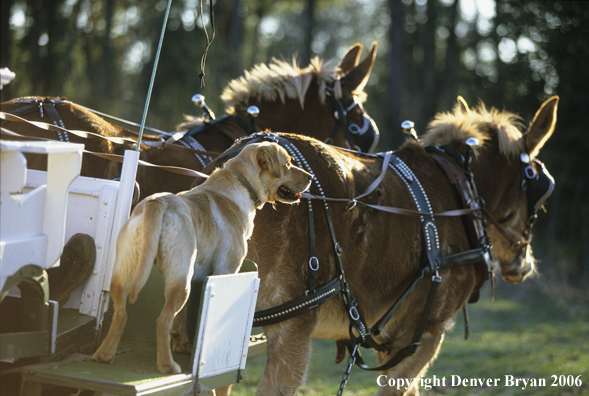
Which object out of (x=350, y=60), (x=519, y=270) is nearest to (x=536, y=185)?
(x=519, y=270)

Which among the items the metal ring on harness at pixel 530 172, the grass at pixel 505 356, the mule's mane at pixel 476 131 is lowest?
the grass at pixel 505 356

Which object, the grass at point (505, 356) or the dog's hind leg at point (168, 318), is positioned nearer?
the dog's hind leg at point (168, 318)

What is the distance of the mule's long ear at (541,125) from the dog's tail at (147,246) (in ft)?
11.3

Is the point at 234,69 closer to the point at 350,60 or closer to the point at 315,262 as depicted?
the point at 350,60

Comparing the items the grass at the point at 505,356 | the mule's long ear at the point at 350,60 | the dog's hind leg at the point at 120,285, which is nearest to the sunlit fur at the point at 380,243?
the dog's hind leg at the point at 120,285

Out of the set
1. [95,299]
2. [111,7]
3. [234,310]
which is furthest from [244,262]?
[111,7]

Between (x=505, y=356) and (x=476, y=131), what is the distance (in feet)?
15.6

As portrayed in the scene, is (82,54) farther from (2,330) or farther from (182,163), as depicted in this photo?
(2,330)

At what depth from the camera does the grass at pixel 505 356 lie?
6484 mm

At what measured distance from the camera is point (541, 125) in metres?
4.55

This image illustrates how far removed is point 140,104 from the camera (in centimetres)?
1339

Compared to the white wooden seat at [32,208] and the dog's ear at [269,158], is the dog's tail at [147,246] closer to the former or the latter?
the white wooden seat at [32,208]

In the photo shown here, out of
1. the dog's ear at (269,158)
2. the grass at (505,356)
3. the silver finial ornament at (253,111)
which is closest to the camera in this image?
the dog's ear at (269,158)

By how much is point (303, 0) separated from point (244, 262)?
76.7 feet
